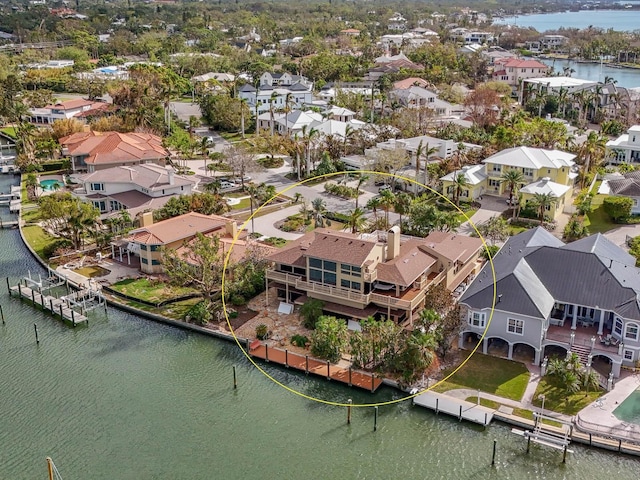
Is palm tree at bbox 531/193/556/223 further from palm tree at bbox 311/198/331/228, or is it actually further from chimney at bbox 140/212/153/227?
chimney at bbox 140/212/153/227

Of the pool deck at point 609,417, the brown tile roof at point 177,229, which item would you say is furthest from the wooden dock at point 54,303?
the pool deck at point 609,417

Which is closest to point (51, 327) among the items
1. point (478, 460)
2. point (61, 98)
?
point (478, 460)

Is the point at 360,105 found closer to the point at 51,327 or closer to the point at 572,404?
the point at 51,327

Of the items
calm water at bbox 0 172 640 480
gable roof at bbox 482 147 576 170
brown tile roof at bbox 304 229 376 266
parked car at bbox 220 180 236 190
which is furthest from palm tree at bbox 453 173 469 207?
calm water at bbox 0 172 640 480

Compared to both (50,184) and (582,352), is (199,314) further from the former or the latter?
(50,184)

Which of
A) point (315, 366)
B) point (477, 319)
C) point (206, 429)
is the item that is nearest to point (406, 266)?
point (477, 319)

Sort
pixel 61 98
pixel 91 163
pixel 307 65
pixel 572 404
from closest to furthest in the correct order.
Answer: pixel 572 404 → pixel 91 163 → pixel 61 98 → pixel 307 65
